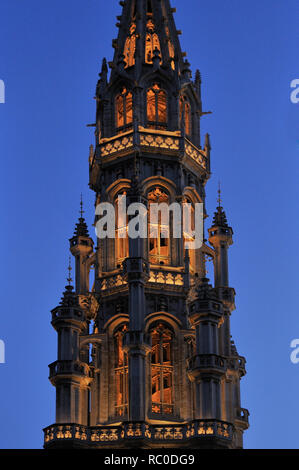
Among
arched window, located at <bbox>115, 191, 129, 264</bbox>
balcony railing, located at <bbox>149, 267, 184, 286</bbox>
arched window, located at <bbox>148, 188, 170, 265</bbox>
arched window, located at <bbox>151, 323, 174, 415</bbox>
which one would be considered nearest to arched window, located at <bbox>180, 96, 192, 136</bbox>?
arched window, located at <bbox>148, 188, 170, 265</bbox>

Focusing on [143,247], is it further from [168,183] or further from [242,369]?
[242,369]

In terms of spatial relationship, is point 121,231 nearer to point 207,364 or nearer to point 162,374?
point 162,374

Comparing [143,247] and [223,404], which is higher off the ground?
[143,247]

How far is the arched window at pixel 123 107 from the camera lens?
325 feet

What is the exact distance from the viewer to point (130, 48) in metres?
102

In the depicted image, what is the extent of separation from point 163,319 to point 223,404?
702 cm

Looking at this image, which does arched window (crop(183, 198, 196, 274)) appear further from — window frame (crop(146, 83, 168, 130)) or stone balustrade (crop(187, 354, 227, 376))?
stone balustrade (crop(187, 354, 227, 376))

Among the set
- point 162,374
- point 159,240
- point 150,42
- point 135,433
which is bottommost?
point 135,433

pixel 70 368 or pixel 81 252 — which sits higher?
pixel 81 252

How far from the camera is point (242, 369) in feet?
318

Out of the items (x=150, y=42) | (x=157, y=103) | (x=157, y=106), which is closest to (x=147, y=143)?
(x=157, y=106)

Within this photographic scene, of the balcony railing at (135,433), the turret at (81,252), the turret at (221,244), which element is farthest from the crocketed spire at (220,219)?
the balcony railing at (135,433)

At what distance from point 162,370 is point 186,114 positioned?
2043 centimetres
